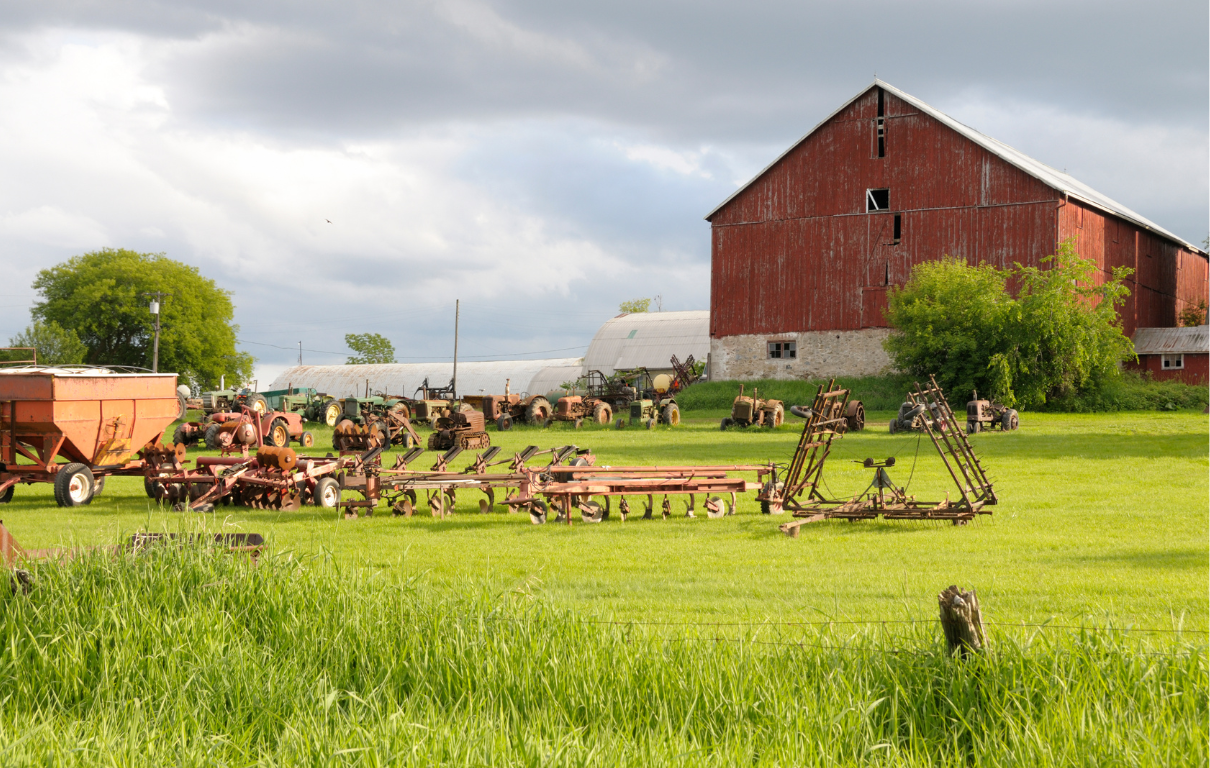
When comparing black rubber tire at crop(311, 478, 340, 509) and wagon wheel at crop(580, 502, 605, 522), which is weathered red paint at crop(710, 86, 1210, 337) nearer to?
wagon wheel at crop(580, 502, 605, 522)

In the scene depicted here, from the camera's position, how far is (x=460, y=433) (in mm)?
28234

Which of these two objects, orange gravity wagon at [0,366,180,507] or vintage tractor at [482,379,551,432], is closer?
orange gravity wagon at [0,366,180,507]

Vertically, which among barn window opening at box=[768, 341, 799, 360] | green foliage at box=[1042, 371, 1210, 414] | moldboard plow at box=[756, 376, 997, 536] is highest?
barn window opening at box=[768, 341, 799, 360]

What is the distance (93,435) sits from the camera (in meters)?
15.7

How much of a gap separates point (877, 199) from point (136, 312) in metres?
53.9

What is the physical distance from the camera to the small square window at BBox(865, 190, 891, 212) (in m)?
39.8

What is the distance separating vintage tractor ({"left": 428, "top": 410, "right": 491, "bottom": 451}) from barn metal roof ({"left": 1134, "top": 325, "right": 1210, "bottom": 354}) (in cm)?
2645

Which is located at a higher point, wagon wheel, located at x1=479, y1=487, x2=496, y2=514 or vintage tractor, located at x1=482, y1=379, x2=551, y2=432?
vintage tractor, located at x1=482, y1=379, x2=551, y2=432

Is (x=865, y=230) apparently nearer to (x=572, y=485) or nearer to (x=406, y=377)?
(x=572, y=485)

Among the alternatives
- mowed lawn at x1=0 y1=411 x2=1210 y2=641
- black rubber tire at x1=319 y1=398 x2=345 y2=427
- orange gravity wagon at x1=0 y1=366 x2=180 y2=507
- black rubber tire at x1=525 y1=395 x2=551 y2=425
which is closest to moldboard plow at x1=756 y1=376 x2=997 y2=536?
mowed lawn at x1=0 y1=411 x2=1210 y2=641

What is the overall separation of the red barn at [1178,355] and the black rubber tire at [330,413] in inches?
1226

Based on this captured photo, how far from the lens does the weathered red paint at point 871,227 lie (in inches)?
1481

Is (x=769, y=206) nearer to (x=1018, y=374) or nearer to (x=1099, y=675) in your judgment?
(x=1018, y=374)

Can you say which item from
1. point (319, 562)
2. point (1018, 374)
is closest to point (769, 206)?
point (1018, 374)
